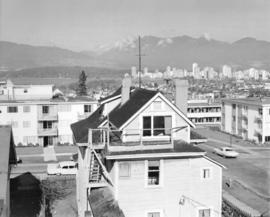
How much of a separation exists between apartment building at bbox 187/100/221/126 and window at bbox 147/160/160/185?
51251 mm

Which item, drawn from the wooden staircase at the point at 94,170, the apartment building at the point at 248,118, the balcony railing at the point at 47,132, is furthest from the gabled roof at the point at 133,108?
the apartment building at the point at 248,118

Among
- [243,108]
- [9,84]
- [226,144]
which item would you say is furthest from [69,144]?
[243,108]

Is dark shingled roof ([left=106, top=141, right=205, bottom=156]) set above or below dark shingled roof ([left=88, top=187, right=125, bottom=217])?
above

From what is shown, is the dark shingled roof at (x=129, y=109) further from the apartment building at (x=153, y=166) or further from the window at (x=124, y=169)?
the window at (x=124, y=169)

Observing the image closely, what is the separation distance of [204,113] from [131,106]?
2054 inches

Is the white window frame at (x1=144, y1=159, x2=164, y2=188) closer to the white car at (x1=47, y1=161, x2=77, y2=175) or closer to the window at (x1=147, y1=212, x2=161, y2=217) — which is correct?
the window at (x1=147, y1=212, x2=161, y2=217)

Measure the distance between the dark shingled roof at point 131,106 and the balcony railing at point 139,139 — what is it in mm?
512

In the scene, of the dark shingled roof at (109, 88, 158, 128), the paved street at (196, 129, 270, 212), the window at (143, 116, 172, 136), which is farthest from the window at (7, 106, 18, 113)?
the window at (143, 116, 172, 136)

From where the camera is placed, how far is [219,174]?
1705 cm

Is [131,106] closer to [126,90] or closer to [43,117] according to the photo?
[126,90]

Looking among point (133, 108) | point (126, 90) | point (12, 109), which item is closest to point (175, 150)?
point (133, 108)

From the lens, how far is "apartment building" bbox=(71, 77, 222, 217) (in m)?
15.5

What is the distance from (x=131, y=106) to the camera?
17281mm

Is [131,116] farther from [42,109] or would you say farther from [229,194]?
[42,109]
